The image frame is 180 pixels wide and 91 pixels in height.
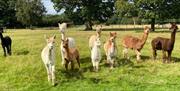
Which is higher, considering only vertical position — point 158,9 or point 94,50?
point 158,9

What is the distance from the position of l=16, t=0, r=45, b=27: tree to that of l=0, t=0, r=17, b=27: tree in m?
4.31

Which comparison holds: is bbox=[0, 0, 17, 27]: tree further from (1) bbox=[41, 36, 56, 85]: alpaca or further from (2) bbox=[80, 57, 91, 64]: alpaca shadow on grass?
(1) bbox=[41, 36, 56, 85]: alpaca

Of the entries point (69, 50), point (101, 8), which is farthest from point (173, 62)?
point (101, 8)

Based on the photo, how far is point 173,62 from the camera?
2102 centimetres

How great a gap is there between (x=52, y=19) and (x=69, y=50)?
89886 millimetres

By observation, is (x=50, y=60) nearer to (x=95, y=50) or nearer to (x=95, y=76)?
(x=95, y=76)

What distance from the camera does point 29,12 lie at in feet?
323

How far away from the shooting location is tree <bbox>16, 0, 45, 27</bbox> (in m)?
98.0

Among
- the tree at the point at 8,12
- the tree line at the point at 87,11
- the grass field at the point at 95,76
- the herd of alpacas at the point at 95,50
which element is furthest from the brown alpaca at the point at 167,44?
the tree at the point at 8,12

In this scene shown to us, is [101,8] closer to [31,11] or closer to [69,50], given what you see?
[31,11]

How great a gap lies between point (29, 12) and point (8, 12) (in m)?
12.6

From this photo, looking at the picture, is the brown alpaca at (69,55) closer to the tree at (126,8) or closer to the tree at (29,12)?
the tree at (126,8)

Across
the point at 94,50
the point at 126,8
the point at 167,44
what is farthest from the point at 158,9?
the point at 94,50

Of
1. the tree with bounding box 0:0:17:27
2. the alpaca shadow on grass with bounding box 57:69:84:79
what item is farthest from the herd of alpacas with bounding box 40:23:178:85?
the tree with bounding box 0:0:17:27
